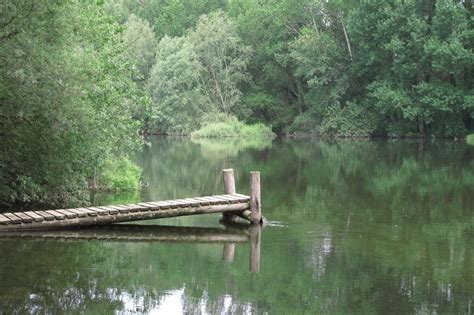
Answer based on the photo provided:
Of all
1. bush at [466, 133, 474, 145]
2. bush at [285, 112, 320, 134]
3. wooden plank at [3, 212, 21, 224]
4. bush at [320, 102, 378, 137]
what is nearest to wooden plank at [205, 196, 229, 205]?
wooden plank at [3, 212, 21, 224]

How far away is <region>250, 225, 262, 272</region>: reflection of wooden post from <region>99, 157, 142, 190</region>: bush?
789 cm

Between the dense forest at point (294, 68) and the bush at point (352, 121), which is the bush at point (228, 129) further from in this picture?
the bush at point (352, 121)

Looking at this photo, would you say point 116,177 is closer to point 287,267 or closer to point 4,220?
point 4,220

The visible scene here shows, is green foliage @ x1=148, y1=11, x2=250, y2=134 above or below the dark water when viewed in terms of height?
above

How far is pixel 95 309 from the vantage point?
9500mm

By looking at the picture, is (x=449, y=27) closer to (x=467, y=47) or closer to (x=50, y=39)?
(x=467, y=47)

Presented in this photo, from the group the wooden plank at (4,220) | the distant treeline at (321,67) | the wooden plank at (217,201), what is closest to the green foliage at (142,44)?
the distant treeline at (321,67)

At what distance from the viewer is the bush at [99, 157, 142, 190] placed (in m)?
23.2

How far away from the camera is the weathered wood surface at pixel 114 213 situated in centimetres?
1483

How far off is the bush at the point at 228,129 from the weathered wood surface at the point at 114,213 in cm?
5389

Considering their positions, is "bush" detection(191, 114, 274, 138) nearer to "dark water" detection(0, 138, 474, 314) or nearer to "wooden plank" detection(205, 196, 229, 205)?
"dark water" detection(0, 138, 474, 314)

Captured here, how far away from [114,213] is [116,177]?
26.1 feet

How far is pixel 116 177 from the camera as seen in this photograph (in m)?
23.6

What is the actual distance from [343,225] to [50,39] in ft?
26.2
